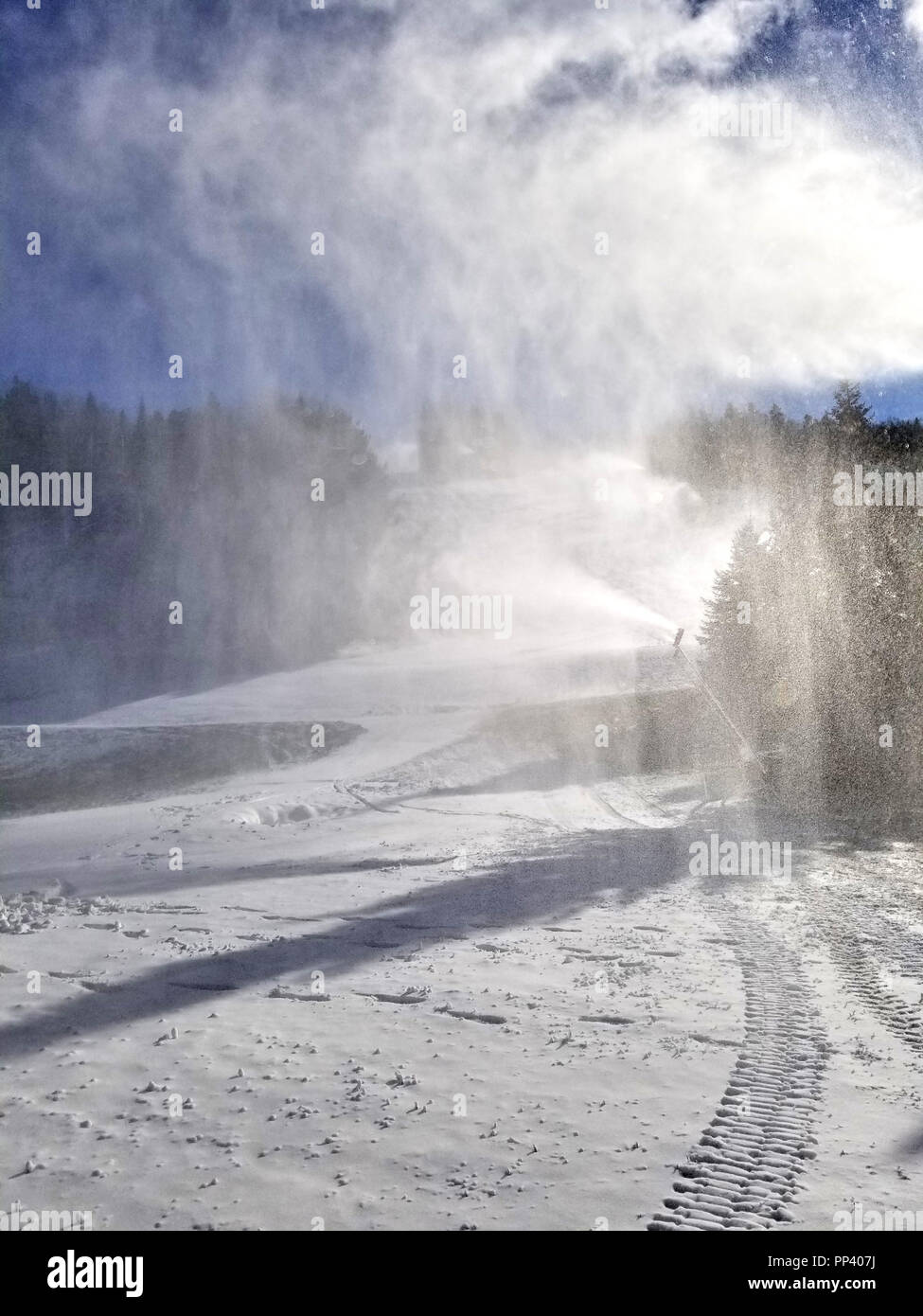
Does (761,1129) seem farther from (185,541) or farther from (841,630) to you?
(185,541)

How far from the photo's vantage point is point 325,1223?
539 cm

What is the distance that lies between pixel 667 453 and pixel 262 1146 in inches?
3064

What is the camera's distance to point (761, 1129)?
254 inches

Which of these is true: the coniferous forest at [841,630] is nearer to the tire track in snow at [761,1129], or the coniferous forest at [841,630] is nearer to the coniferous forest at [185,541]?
the tire track in snow at [761,1129]

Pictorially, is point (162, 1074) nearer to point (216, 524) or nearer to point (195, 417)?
point (216, 524)

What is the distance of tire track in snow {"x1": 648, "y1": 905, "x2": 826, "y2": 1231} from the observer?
543 cm

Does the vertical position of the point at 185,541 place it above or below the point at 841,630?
above

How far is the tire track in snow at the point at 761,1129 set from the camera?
5.43 metres

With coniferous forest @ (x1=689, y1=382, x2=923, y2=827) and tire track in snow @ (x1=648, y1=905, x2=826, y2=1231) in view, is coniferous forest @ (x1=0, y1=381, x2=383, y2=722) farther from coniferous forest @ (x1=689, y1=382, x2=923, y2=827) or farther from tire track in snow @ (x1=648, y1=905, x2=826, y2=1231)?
tire track in snow @ (x1=648, y1=905, x2=826, y2=1231)

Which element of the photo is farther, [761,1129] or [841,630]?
[841,630]

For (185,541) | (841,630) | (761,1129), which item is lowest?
(761,1129)

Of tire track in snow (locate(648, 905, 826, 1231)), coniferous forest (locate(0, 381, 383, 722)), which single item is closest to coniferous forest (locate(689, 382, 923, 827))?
tire track in snow (locate(648, 905, 826, 1231))

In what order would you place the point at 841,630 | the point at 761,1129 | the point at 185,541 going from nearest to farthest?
the point at 761,1129
the point at 841,630
the point at 185,541

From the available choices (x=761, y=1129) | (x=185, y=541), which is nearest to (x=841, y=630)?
(x=761, y=1129)
